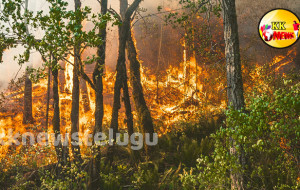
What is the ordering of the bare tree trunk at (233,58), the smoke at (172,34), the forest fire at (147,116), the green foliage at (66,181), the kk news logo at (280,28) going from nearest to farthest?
the forest fire at (147,116), the bare tree trunk at (233,58), the green foliage at (66,181), the kk news logo at (280,28), the smoke at (172,34)

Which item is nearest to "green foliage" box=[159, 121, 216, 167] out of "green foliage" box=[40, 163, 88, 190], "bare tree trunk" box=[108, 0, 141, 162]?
"bare tree trunk" box=[108, 0, 141, 162]

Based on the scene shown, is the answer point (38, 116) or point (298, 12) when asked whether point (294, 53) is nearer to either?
point (298, 12)

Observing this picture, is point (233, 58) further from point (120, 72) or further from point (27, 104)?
point (27, 104)

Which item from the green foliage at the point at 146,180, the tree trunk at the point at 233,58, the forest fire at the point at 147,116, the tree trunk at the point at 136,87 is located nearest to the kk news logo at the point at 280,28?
the forest fire at the point at 147,116

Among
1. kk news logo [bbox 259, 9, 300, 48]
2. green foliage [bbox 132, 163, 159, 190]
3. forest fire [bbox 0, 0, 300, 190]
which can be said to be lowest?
green foliage [bbox 132, 163, 159, 190]

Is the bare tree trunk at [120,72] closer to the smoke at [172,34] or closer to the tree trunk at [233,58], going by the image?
the tree trunk at [233,58]

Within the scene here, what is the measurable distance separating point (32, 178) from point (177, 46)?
38.6 feet

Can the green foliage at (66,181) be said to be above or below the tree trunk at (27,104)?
below

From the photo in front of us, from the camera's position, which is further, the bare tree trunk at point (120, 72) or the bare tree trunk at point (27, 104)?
the bare tree trunk at point (27, 104)

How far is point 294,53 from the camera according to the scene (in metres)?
14.2

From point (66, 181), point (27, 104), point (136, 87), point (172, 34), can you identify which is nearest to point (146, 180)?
point (66, 181)

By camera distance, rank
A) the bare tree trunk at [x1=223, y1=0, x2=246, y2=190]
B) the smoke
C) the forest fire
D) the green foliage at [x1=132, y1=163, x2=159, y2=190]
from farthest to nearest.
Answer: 1. the smoke
2. the green foliage at [x1=132, y1=163, x2=159, y2=190]
3. the bare tree trunk at [x1=223, y1=0, x2=246, y2=190]
4. the forest fire

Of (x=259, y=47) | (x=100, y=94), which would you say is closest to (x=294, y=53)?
(x=259, y=47)

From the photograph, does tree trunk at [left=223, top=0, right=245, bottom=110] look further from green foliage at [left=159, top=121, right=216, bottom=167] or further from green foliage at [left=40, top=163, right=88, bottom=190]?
green foliage at [left=40, top=163, right=88, bottom=190]
